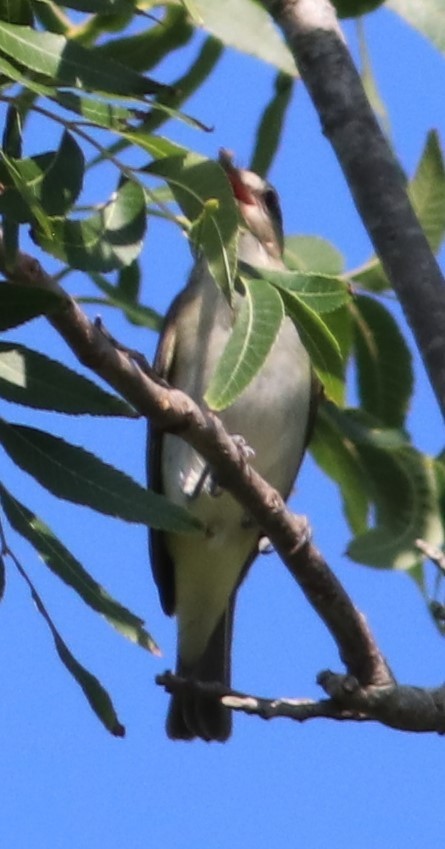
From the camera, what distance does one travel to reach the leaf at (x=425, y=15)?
302 cm

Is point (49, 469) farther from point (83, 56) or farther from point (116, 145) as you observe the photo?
point (116, 145)

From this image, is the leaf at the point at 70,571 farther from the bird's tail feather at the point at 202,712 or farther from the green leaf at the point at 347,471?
the bird's tail feather at the point at 202,712

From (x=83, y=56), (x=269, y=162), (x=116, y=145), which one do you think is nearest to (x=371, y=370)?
(x=269, y=162)

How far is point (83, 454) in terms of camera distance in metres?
2.65

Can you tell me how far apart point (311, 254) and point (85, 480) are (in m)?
1.41

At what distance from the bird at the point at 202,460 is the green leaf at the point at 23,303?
6.51 feet

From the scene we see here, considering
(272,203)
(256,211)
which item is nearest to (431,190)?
(256,211)

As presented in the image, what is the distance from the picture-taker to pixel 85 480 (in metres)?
2.61

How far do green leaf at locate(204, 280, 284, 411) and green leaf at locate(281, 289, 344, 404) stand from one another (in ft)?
0.40

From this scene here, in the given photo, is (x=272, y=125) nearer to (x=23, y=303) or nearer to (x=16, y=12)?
(x=16, y=12)

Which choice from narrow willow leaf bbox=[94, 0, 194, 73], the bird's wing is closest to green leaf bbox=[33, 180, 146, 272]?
narrow willow leaf bbox=[94, 0, 194, 73]

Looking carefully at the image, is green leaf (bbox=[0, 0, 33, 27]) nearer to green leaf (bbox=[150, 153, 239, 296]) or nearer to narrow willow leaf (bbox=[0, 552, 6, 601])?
green leaf (bbox=[150, 153, 239, 296])

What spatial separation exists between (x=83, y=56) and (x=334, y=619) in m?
1.29

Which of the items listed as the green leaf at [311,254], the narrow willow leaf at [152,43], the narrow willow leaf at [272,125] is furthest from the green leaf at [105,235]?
the green leaf at [311,254]
